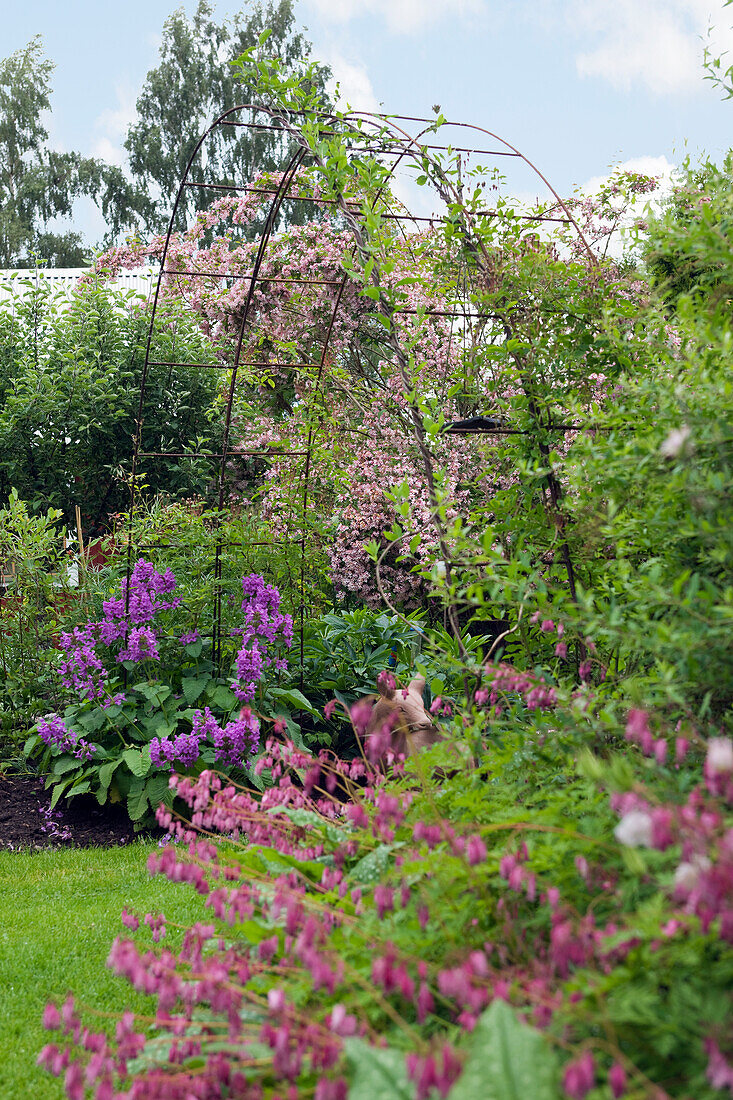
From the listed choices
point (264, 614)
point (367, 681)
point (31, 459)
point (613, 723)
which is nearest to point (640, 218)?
point (613, 723)

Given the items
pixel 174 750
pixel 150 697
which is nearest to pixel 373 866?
pixel 174 750

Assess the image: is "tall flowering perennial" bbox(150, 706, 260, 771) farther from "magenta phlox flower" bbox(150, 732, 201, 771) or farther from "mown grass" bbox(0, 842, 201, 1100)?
"mown grass" bbox(0, 842, 201, 1100)

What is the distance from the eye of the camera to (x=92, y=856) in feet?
12.8

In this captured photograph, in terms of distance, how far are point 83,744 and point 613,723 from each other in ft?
10.8

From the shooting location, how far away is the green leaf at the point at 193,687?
4.47 metres

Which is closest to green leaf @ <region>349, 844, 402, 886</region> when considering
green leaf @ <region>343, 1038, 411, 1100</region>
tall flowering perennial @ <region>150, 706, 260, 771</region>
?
green leaf @ <region>343, 1038, 411, 1100</region>

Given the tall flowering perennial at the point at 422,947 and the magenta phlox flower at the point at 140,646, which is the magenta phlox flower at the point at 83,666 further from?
the tall flowering perennial at the point at 422,947

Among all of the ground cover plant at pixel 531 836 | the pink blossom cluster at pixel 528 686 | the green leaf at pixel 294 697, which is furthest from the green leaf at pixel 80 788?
the pink blossom cluster at pixel 528 686

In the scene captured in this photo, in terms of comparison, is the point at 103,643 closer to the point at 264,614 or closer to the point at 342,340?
the point at 264,614

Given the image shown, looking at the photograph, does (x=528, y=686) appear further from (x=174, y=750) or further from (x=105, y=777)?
(x=105, y=777)

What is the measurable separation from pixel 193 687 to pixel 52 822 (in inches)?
38.2

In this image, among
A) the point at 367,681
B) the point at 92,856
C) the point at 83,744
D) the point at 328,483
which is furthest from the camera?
the point at 328,483

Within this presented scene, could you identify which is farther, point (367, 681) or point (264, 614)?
point (367, 681)

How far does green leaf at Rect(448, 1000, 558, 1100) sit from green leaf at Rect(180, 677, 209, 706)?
3.56 meters
